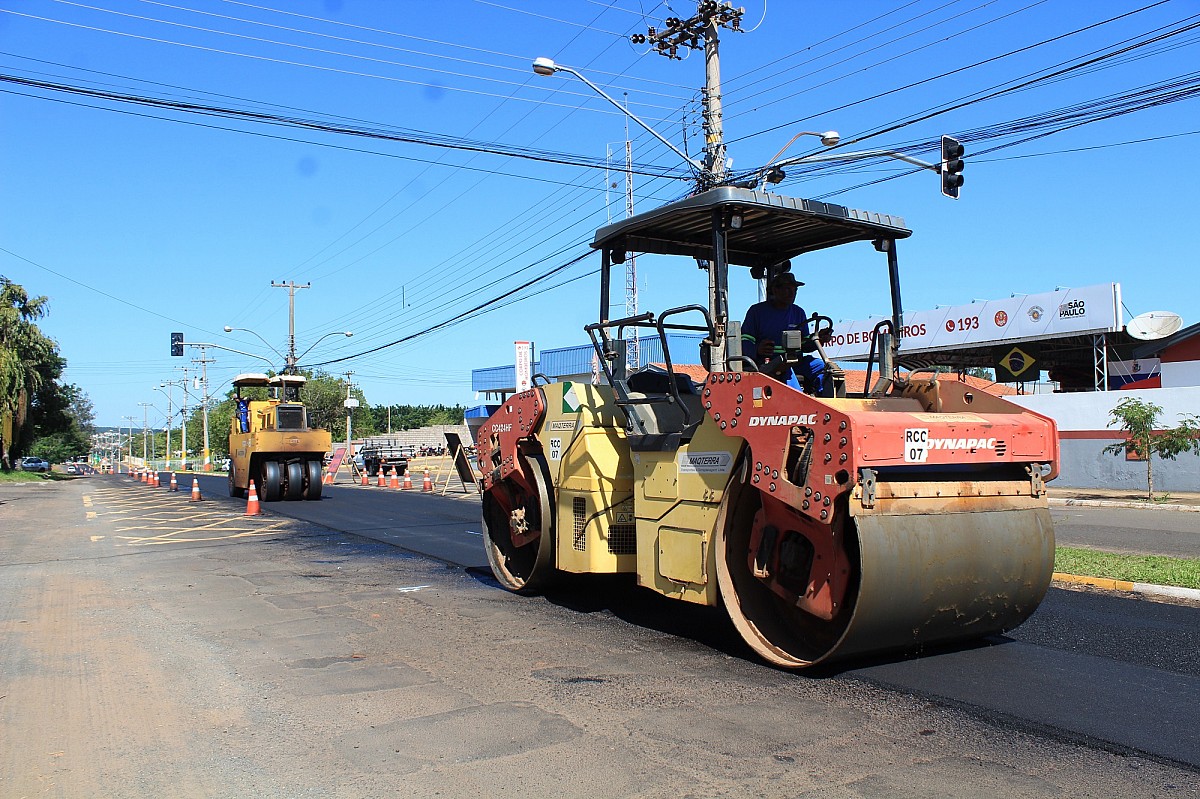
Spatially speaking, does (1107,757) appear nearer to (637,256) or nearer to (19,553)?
(637,256)

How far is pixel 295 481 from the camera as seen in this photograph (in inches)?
839

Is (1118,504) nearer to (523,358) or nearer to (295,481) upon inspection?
(523,358)

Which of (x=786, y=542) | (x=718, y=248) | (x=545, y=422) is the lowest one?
(x=786, y=542)

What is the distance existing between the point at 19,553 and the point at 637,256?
9.17m

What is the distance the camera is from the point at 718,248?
569cm

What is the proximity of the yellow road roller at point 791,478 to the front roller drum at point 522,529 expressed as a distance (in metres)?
0.05

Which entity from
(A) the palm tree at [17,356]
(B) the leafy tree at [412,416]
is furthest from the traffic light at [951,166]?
(B) the leafy tree at [412,416]

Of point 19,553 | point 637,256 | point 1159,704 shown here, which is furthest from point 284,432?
point 1159,704

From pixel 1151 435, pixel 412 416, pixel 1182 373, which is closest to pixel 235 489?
pixel 1151 435

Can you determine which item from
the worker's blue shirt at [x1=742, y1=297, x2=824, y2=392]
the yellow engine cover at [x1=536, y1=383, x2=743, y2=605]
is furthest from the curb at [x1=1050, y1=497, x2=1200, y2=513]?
the yellow engine cover at [x1=536, y1=383, x2=743, y2=605]

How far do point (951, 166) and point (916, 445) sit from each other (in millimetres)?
11349

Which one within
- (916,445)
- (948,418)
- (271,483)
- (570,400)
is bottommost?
(271,483)

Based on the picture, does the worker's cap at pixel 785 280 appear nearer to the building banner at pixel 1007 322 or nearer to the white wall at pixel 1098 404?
the building banner at pixel 1007 322

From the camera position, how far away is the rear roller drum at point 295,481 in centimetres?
2128
